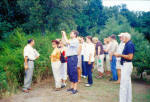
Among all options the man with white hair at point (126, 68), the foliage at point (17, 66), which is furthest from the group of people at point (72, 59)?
the foliage at point (17, 66)

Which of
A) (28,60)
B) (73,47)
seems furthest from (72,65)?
(28,60)

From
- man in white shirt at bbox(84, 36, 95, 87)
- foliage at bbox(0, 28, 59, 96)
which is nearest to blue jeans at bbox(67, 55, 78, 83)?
man in white shirt at bbox(84, 36, 95, 87)

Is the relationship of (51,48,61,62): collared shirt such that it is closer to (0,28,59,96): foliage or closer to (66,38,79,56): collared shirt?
(66,38,79,56): collared shirt

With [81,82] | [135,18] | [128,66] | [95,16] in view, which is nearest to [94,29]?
[95,16]

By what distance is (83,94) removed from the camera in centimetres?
596

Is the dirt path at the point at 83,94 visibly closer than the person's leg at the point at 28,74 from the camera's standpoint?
Yes

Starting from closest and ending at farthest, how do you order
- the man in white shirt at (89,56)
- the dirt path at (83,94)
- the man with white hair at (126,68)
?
1. the man with white hair at (126,68)
2. the dirt path at (83,94)
3. the man in white shirt at (89,56)

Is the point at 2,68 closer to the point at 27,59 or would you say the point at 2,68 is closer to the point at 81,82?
the point at 27,59

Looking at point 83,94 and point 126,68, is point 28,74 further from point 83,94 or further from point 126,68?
point 126,68

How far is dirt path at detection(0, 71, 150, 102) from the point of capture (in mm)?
5488

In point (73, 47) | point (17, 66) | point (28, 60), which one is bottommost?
point (17, 66)

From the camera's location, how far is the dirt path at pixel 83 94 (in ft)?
18.0

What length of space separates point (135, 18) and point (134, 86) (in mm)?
48215

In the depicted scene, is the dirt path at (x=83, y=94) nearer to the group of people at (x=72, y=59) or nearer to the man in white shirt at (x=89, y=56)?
the group of people at (x=72, y=59)
